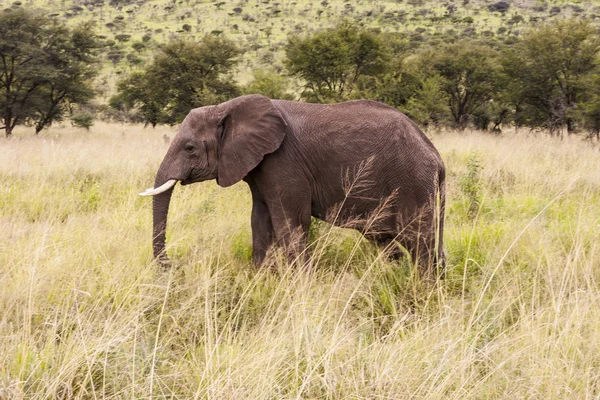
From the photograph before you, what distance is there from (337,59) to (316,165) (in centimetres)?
1497

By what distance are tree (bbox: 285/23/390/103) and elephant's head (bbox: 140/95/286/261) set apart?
1404 cm

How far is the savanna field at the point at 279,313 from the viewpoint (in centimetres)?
212

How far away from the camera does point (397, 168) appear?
12.8 ft

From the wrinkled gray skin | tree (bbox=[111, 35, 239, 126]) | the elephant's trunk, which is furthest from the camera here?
tree (bbox=[111, 35, 239, 126])

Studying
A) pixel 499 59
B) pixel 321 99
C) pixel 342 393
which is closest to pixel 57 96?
pixel 321 99

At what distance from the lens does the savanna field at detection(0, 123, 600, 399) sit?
6.95 ft

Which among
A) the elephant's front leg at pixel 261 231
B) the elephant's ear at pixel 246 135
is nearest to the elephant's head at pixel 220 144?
the elephant's ear at pixel 246 135

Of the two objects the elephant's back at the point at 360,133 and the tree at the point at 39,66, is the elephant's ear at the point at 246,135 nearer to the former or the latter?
the elephant's back at the point at 360,133

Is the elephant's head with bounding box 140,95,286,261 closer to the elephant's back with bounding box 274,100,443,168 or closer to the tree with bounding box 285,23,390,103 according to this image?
the elephant's back with bounding box 274,100,443,168

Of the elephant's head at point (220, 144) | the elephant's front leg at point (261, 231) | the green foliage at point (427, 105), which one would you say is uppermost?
the elephant's head at point (220, 144)

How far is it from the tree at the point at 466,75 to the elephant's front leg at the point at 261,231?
1865 centimetres

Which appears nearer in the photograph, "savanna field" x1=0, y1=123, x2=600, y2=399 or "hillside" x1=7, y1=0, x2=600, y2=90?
"savanna field" x1=0, y1=123, x2=600, y2=399

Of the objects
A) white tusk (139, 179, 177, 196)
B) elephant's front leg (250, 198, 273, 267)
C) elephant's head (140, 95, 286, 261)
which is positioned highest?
elephant's head (140, 95, 286, 261)

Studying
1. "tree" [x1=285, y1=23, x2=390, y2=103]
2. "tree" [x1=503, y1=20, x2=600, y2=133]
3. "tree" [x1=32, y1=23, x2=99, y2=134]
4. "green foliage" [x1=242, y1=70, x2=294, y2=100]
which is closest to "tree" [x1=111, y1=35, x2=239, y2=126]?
"green foliage" [x1=242, y1=70, x2=294, y2=100]
